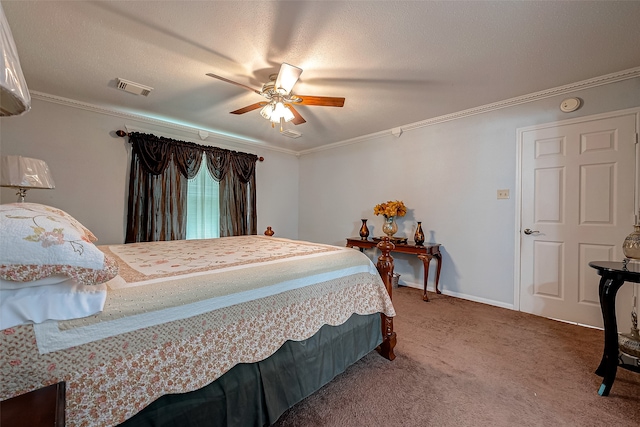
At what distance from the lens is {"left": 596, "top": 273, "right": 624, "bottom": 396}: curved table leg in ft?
5.10

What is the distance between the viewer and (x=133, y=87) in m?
2.65

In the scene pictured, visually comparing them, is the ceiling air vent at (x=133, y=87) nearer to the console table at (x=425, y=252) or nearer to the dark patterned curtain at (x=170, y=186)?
the dark patterned curtain at (x=170, y=186)

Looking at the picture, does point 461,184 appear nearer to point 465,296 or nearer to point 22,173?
point 465,296

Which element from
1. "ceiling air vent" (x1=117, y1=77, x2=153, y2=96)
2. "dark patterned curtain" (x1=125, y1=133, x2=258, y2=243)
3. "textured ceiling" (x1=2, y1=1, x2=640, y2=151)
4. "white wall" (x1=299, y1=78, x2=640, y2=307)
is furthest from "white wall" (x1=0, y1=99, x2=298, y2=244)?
"white wall" (x1=299, y1=78, x2=640, y2=307)

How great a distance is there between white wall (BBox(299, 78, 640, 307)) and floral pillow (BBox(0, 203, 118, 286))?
3.51 meters

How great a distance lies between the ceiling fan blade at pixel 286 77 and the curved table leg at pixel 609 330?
2.46 meters

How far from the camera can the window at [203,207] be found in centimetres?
392

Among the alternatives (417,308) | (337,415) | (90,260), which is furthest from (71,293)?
(417,308)

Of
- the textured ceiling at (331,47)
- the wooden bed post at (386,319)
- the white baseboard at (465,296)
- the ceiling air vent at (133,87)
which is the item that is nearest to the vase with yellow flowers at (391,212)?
the white baseboard at (465,296)

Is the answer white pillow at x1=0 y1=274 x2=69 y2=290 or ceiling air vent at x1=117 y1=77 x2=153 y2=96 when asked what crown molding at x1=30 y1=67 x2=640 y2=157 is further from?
white pillow at x1=0 y1=274 x2=69 y2=290

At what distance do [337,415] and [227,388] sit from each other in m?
0.64

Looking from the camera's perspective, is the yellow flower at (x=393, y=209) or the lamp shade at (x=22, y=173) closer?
the lamp shade at (x=22, y=173)

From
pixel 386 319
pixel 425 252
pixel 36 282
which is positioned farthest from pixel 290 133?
pixel 36 282

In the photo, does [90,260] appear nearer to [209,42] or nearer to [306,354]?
[306,354]
